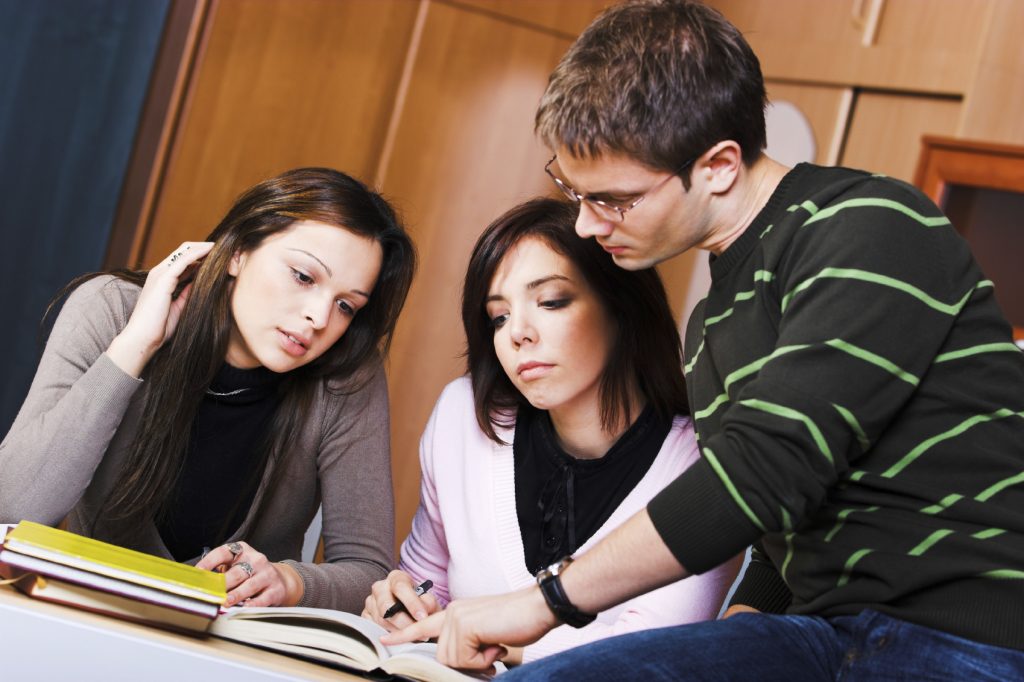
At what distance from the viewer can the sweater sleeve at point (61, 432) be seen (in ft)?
4.93

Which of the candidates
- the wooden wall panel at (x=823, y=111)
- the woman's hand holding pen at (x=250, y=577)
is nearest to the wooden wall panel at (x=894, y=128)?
the wooden wall panel at (x=823, y=111)

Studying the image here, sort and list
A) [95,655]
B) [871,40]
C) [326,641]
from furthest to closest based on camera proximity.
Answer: [871,40]
[326,641]
[95,655]

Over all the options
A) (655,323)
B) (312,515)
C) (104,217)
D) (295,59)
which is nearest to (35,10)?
(104,217)

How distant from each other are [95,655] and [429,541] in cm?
90

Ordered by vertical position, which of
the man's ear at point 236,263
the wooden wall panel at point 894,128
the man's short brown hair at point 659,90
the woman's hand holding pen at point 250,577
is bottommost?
the woman's hand holding pen at point 250,577

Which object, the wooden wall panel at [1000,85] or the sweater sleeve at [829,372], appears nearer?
the sweater sleeve at [829,372]

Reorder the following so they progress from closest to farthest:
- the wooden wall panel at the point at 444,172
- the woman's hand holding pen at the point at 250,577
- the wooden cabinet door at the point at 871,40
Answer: the woman's hand holding pen at the point at 250,577
the wooden cabinet door at the point at 871,40
the wooden wall panel at the point at 444,172

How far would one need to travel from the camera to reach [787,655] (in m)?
0.97

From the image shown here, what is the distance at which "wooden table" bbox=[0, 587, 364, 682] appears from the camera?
0.90 metres

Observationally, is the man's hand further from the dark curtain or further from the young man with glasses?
the dark curtain

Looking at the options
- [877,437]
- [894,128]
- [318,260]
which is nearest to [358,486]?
[318,260]

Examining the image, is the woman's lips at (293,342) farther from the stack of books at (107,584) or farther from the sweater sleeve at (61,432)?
the stack of books at (107,584)

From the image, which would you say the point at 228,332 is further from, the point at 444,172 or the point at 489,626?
the point at 444,172

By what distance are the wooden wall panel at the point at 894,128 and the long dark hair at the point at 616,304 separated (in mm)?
1825
